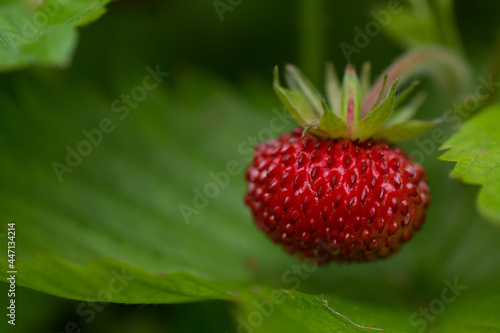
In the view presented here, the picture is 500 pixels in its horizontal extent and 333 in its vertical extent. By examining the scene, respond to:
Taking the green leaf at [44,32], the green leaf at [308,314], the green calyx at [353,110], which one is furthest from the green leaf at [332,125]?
the green leaf at [44,32]

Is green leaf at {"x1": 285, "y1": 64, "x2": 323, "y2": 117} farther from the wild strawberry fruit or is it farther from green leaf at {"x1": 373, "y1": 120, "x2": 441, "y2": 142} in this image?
green leaf at {"x1": 373, "y1": 120, "x2": 441, "y2": 142}

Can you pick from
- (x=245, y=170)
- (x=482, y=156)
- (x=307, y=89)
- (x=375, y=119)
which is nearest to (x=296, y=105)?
(x=307, y=89)

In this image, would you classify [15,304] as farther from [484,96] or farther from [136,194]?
[484,96]

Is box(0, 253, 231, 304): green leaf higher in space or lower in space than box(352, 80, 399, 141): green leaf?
higher

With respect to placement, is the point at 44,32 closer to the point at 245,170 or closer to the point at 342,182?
the point at 342,182

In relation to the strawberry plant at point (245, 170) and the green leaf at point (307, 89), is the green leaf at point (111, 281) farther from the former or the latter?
the green leaf at point (307, 89)

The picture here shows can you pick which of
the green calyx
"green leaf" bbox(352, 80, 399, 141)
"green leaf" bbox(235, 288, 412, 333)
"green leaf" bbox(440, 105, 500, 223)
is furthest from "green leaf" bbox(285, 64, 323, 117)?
"green leaf" bbox(235, 288, 412, 333)
